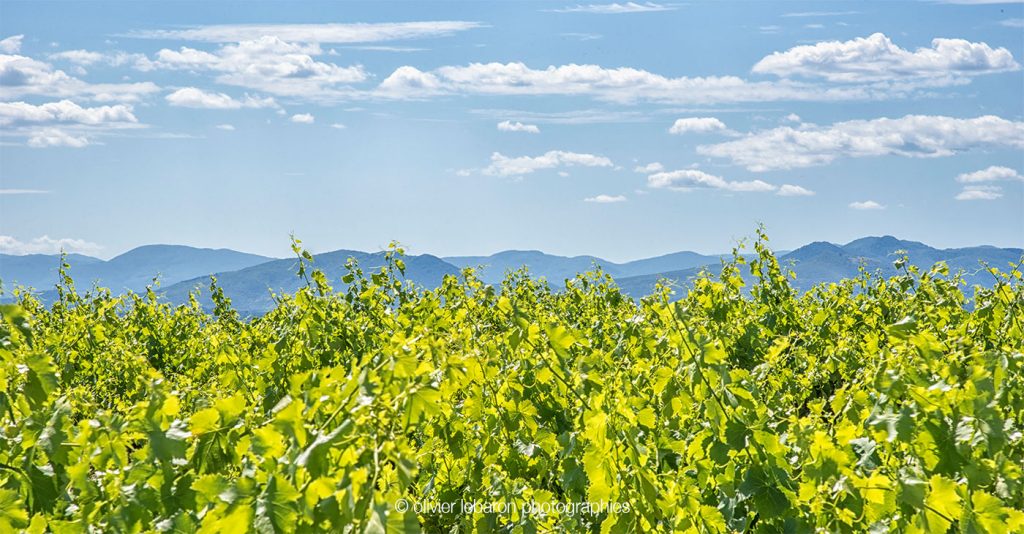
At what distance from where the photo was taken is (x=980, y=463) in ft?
9.90

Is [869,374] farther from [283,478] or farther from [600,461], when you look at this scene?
[283,478]

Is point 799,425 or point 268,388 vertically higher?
point 799,425

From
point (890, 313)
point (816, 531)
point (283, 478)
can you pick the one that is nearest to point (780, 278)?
point (890, 313)

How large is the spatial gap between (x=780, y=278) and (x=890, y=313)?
3.29 feet

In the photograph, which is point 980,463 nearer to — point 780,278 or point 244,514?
point 244,514

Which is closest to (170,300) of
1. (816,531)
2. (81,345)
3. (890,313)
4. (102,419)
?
(81,345)

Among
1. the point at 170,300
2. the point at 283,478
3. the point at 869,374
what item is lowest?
the point at 170,300

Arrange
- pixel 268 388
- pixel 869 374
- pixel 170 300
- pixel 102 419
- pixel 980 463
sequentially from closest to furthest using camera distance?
pixel 980 463
pixel 102 419
pixel 869 374
pixel 268 388
pixel 170 300

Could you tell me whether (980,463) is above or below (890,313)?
above

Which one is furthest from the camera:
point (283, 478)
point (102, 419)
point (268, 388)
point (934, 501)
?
point (268, 388)

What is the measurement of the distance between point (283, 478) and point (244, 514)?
0.15 meters

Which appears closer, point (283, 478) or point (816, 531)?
point (283, 478)

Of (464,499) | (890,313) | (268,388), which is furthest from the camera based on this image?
(890,313)

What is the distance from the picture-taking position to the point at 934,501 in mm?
2686
